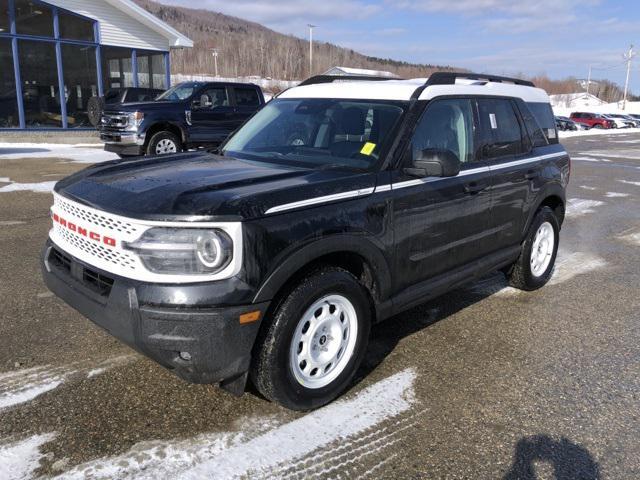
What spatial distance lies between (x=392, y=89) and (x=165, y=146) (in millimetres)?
9493

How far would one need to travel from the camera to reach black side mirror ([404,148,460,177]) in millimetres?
3426

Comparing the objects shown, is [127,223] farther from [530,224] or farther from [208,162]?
[530,224]

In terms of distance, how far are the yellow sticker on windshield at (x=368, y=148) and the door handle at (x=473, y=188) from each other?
83cm

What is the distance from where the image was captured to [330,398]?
3.25 meters

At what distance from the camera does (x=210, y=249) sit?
2631 mm

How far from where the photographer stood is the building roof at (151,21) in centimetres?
2047

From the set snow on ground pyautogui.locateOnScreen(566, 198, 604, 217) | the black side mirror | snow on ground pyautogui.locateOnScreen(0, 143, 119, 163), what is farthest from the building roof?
the black side mirror

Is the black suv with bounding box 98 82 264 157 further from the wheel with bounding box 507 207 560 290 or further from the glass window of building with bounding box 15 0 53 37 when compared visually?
the glass window of building with bounding box 15 0 53 37

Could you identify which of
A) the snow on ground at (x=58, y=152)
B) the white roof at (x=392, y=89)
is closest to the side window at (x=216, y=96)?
the snow on ground at (x=58, y=152)

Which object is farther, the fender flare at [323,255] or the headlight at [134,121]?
the headlight at [134,121]

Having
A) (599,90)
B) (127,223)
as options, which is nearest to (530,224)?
(127,223)

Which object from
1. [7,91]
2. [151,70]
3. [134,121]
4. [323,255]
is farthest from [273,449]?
[151,70]

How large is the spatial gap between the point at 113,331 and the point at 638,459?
271 cm

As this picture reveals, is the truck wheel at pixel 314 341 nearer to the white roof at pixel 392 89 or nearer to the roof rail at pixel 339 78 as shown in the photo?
the white roof at pixel 392 89
